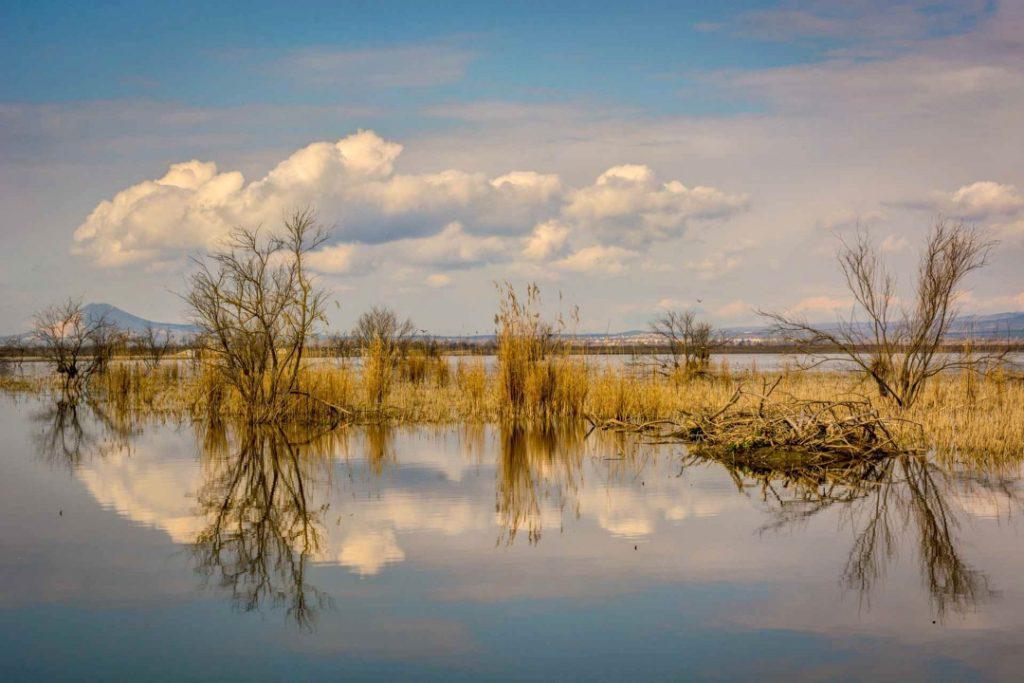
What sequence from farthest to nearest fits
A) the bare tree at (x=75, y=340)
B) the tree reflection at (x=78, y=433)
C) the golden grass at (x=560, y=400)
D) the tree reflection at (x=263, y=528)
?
the bare tree at (x=75, y=340) < the golden grass at (x=560, y=400) < the tree reflection at (x=78, y=433) < the tree reflection at (x=263, y=528)

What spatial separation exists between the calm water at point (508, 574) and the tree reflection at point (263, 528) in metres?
0.03

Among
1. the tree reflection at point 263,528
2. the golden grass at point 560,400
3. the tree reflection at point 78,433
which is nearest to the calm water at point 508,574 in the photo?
the tree reflection at point 263,528

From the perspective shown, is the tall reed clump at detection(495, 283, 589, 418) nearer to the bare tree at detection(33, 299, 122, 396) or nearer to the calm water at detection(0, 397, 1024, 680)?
the calm water at detection(0, 397, 1024, 680)

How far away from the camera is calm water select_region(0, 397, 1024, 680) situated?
4574 millimetres

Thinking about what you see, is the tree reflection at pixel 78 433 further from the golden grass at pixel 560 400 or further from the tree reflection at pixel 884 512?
the tree reflection at pixel 884 512

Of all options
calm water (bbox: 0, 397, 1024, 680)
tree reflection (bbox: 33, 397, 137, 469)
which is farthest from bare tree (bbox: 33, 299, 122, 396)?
calm water (bbox: 0, 397, 1024, 680)

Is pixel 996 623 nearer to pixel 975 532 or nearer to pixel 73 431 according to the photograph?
pixel 975 532

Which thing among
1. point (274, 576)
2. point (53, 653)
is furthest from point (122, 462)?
point (53, 653)

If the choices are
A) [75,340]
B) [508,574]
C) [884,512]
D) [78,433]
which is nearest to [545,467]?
[884,512]

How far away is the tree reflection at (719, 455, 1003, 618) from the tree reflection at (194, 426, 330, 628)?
3284 mm

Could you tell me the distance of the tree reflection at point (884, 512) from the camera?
19.2 ft

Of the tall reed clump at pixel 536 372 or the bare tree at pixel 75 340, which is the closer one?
the tall reed clump at pixel 536 372

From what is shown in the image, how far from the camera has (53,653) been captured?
464 cm

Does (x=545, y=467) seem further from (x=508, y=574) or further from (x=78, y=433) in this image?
(x=78, y=433)
